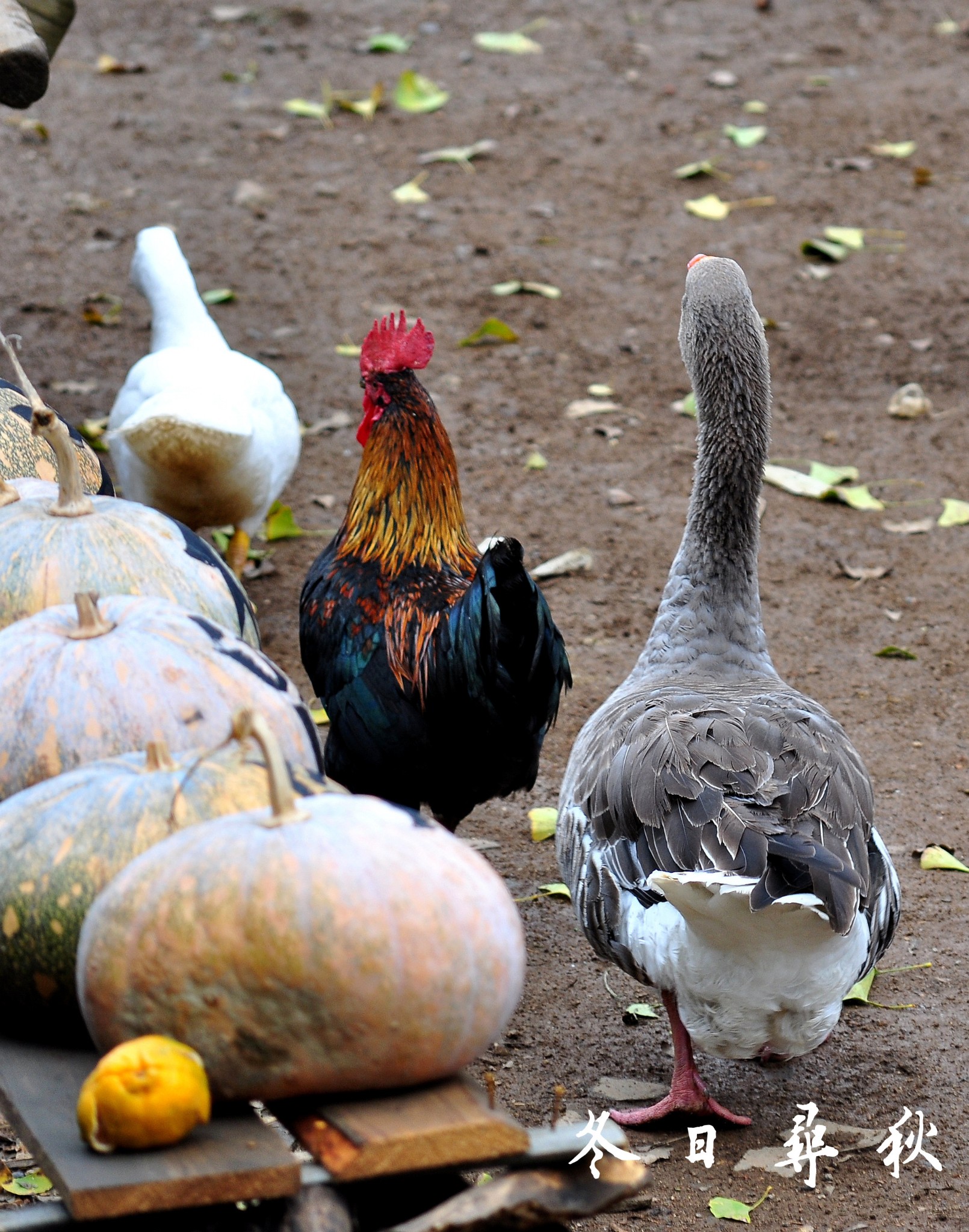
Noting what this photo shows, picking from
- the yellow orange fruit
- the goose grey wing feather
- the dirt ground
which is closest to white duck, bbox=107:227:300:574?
the dirt ground

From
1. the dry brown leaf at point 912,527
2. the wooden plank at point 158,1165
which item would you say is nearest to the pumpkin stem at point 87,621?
the wooden plank at point 158,1165

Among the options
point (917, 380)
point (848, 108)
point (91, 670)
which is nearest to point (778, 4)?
point (848, 108)

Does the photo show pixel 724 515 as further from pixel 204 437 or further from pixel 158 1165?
pixel 158 1165

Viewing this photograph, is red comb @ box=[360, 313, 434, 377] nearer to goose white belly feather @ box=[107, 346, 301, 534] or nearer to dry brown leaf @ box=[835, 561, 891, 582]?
goose white belly feather @ box=[107, 346, 301, 534]

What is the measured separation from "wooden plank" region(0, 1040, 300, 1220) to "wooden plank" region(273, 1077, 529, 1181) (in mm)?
41

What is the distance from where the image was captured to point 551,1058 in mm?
3037

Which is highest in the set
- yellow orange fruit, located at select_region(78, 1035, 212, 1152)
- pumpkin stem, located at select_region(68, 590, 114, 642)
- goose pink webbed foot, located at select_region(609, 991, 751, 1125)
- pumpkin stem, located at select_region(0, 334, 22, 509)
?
pumpkin stem, located at select_region(68, 590, 114, 642)

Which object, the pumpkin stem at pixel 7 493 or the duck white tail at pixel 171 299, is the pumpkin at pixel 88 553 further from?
the duck white tail at pixel 171 299

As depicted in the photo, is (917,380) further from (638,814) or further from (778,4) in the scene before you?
(778,4)

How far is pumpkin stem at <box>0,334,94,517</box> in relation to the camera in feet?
7.13

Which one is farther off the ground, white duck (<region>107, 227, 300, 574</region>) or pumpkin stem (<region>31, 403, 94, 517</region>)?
pumpkin stem (<region>31, 403, 94, 517</region>)

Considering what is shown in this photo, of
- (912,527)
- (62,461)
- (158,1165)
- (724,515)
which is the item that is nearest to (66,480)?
(62,461)

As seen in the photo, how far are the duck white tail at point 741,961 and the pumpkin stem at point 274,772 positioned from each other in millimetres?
931

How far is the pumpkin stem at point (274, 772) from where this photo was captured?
1.55 meters
